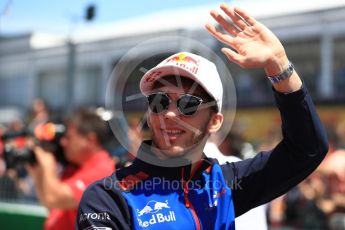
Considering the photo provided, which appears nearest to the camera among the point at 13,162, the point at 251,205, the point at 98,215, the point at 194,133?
the point at 98,215

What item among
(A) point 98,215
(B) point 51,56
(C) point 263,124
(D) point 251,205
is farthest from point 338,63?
(A) point 98,215

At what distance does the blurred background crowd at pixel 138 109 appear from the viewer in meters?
4.42

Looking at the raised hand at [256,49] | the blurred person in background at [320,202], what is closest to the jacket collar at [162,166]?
the raised hand at [256,49]

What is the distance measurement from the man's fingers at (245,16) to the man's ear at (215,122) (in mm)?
329

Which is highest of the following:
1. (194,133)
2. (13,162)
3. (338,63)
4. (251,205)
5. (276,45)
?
(276,45)

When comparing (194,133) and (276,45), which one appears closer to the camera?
(276,45)

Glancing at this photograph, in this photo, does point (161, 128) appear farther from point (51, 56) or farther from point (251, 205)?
point (51, 56)

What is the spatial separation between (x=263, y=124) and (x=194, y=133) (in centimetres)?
455

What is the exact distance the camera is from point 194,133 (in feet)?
6.42

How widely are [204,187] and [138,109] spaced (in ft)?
4.36

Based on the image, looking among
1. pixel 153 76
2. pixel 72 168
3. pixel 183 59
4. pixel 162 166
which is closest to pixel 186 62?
pixel 183 59

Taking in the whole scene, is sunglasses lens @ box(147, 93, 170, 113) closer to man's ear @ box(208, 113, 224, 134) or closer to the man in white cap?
the man in white cap

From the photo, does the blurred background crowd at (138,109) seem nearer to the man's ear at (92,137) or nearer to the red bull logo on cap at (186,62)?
the man's ear at (92,137)

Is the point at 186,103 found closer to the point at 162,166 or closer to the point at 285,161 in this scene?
the point at 162,166
